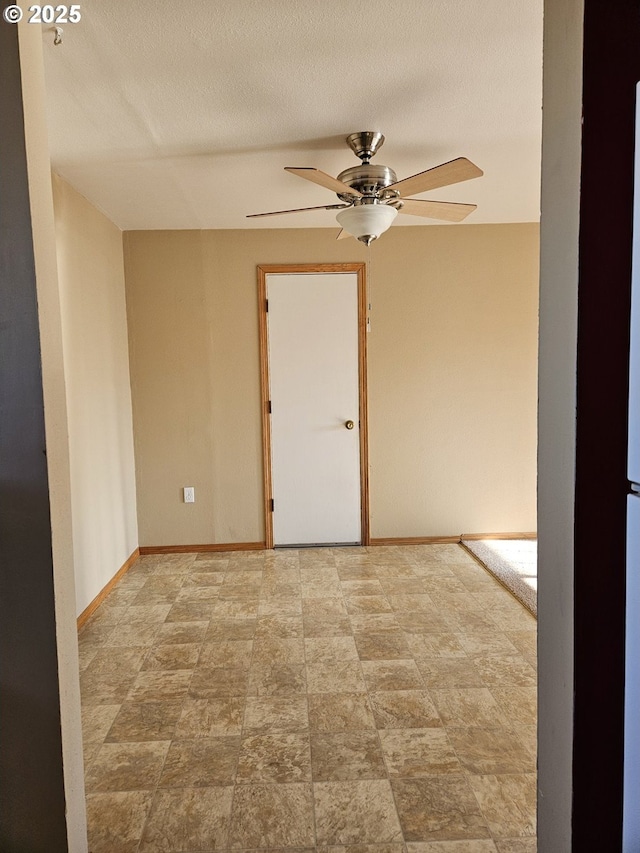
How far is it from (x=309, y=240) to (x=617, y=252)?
382 cm

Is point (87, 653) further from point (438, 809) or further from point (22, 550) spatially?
point (22, 550)

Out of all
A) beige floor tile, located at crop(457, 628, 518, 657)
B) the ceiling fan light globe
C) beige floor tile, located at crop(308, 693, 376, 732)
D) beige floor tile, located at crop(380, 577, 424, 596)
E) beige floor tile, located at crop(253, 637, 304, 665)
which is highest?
the ceiling fan light globe

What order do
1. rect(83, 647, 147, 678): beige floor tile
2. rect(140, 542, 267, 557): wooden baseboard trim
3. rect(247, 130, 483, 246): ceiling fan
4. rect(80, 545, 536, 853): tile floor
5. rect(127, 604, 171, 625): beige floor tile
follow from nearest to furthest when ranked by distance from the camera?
rect(80, 545, 536, 853): tile floor < rect(247, 130, 483, 246): ceiling fan < rect(83, 647, 147, 678): beige floor tile < rect(127, 604, 171, 625): beige floor tile < rect(140, 542, 267, 557): wooden baseboard trim

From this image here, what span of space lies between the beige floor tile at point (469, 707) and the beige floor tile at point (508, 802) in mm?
326

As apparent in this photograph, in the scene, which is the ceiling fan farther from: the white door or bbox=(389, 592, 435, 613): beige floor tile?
bbox=(389, 592, 435, 613): beige floor tile

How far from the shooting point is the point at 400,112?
254 centimetres

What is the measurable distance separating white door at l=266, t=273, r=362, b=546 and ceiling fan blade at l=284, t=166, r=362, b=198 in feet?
6.02

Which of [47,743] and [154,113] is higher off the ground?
[154,113]

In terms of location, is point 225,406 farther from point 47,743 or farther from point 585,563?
point 585,563

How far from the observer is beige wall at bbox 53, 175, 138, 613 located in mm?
3352

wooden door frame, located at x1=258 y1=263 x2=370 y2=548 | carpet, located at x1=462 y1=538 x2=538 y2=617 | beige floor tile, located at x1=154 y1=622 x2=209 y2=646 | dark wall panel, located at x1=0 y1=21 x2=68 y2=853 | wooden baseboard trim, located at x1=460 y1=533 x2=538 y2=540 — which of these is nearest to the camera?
dark wall panel, located at x1=0 y1=21 x2=68 y2=853

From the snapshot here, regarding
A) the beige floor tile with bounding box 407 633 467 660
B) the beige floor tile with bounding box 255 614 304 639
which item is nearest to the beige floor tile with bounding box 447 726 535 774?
the beige floor tile with bounding box 407 633 467 660

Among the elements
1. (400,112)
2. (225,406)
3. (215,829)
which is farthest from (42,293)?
(225,406)

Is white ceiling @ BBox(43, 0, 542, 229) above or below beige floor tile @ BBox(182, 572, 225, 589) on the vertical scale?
above
